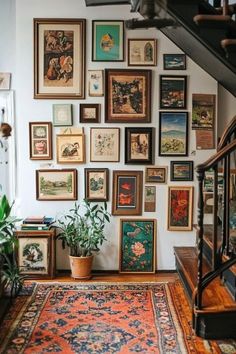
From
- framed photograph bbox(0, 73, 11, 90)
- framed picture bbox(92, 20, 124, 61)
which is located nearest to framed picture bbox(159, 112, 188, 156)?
framed picture bbox(92, 20, 124, 61)

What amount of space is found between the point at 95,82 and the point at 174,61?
2.79ft

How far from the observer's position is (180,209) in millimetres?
4418

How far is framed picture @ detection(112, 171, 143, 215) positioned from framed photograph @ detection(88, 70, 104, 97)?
0.86 m

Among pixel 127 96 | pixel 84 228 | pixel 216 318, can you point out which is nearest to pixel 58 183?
pixel 84 228

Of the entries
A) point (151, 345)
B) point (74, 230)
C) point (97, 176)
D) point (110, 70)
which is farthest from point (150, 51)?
point (151, 345)

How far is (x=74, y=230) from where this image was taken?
426 centimetres

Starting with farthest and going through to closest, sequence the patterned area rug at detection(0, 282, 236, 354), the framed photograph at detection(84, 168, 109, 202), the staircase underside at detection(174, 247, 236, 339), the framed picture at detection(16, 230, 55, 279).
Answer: the framed photograph at detection(84, 168, 109, 202)
the framed picture at detection(16, 230, 55, 279)
the patterned area rug at detection(0, 282, 236, 354)
the staircase underside at detection(174, 247, 236, 339)

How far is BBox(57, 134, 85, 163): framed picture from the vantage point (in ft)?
14.3

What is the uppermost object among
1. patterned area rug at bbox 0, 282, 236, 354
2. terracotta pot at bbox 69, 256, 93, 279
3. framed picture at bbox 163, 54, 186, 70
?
framed picture at bbox 163, 54, 186, 70

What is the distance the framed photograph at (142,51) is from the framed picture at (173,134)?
0.57m

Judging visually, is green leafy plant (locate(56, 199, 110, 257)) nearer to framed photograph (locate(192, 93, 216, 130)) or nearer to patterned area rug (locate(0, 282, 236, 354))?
patterned area rug (locate(0, 282, 236, 354))

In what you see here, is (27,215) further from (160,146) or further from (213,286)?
(213,286)

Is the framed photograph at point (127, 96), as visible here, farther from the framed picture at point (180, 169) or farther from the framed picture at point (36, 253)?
the framed picture at point (36, 253)

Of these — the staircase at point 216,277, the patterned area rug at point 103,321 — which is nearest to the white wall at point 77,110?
the patterned area rug at point 103,321
